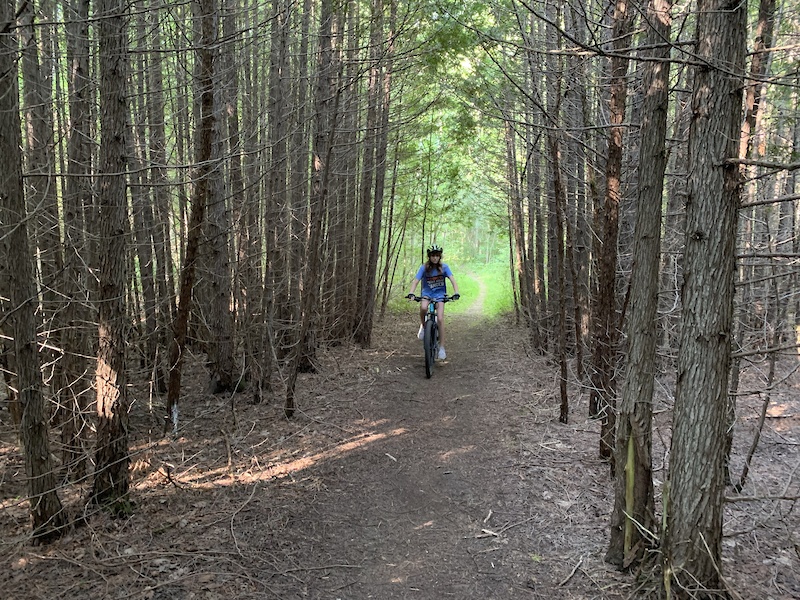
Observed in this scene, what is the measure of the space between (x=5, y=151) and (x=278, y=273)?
17.4ft

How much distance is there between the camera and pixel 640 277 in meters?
3.49

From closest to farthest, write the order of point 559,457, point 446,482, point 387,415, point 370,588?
point 370,588 → point 446,482 → point 559,457 → point 387,415

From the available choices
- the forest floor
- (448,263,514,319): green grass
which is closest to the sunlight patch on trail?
the forest floor

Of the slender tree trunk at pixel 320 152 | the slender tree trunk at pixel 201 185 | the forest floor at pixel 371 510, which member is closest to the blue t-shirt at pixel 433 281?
the forest floor at pixel 371 510

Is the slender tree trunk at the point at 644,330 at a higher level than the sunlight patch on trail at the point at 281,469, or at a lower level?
higher

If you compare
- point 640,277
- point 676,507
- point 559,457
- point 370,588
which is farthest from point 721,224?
point 559,457

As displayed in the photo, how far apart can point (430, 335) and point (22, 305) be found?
608 cm

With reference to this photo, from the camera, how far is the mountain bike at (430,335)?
8.51m

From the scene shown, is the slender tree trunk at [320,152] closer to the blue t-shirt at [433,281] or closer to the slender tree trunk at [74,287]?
the slender tree trunk at [74,287]

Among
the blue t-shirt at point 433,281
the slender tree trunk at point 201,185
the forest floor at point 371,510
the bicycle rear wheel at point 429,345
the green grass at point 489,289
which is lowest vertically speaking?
the green grass at point 489,289

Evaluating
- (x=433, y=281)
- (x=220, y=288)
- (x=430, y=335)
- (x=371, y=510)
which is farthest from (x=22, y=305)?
(x=433, y=281)

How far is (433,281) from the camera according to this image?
9.18 metres

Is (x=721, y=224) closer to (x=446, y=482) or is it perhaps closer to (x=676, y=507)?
(x=676, y=507)

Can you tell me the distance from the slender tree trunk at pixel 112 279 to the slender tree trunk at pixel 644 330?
3.59 m
